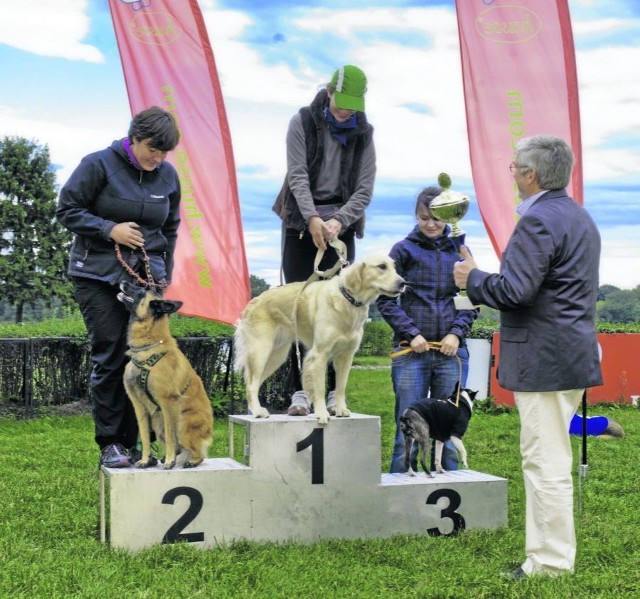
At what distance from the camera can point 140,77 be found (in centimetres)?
1009

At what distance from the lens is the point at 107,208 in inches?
178

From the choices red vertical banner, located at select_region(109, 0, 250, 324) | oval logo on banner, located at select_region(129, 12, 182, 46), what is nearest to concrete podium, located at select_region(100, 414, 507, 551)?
red vertical banner, located at select_region(109, 0, 250, 324)

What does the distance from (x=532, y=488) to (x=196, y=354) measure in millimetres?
6730

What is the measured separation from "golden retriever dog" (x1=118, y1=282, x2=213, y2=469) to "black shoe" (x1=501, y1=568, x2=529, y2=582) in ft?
5.85

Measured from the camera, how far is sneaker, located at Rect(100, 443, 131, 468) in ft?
14.6

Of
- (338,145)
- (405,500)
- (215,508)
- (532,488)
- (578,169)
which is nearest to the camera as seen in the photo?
(532,488)

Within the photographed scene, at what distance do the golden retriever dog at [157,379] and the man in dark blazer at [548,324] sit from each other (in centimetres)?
165

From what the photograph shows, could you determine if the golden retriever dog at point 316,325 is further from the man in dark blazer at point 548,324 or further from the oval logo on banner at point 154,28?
the oval logo on banner at point 154,28

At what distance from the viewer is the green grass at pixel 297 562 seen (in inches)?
146

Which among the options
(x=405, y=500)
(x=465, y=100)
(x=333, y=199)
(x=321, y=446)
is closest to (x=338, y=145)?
(x=333, y=199)

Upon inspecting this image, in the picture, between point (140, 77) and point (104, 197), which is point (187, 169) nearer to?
point (140, 77)

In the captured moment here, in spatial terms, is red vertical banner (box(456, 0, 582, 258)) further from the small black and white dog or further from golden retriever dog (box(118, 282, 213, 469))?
golden retriever dog (box(118, 282, 213, 469))

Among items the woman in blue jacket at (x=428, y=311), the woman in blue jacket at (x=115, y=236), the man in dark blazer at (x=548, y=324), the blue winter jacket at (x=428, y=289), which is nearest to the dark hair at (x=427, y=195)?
the woman in blue jacket at (x=428, y=311)

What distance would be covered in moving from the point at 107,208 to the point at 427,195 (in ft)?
6.31
